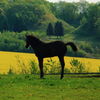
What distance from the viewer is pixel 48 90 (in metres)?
13.1

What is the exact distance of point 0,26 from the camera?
11631 centimetres

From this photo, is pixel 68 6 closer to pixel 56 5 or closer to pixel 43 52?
pixel 56 5

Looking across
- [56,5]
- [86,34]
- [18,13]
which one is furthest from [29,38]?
[56,5]

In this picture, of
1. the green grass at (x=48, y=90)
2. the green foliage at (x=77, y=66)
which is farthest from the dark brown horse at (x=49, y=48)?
the green foliage at (x=77, y=66)

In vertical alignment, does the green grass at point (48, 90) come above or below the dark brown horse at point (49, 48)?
below

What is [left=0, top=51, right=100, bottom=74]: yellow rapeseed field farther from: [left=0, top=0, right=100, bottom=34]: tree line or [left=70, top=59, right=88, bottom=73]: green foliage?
[left=0, top=0, right=100, bottom=34]: tree line

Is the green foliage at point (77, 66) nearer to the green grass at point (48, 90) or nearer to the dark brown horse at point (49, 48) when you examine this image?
the dark brown horse at point (49, 48)

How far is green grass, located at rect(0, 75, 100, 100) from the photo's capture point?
11.7 metres

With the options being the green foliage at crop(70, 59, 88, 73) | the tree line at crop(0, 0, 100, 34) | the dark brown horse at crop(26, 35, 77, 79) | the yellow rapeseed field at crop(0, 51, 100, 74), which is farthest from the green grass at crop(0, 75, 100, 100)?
the tree line at crop(0, 0, 100, 34)

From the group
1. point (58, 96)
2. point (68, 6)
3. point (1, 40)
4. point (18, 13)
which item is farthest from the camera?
point (68, 6)

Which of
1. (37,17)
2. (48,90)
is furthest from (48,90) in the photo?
(37,17)

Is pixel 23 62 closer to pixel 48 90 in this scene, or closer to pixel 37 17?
pixel 48 90

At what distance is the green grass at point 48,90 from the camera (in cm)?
1168

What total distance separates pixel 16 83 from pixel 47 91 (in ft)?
8.48
